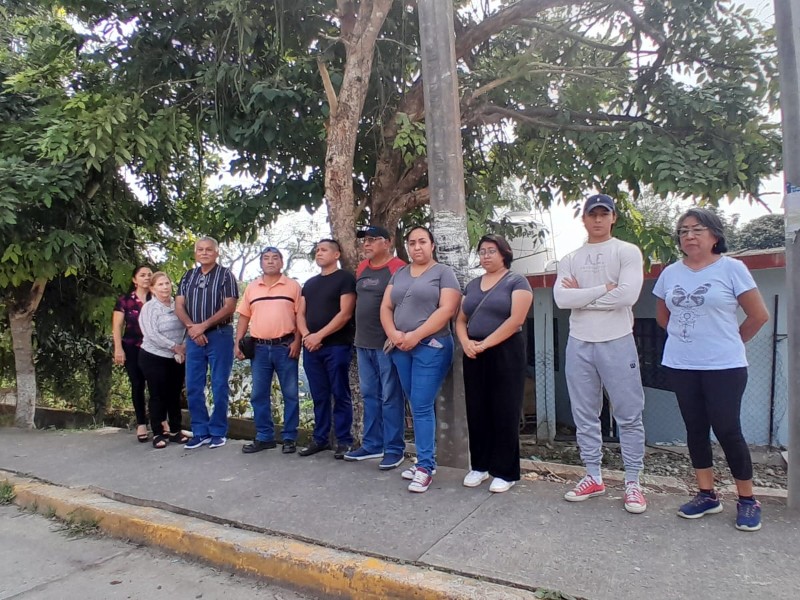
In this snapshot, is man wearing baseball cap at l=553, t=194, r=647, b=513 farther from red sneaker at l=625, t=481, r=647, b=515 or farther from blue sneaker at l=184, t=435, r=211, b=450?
blue sneaker at l=184, t=435, r=211, b=450

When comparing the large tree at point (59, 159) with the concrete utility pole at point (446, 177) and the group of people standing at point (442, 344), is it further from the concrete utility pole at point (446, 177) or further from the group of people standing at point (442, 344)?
the concrete utility pole at point (446, 177)

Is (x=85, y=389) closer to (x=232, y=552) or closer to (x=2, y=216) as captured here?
(x=2, y=216)

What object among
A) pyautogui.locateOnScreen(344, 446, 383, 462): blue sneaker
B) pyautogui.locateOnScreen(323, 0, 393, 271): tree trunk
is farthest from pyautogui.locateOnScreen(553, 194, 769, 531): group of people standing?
pyautogui.locateOnScreen(323, 0, 393, 271): tree trunk

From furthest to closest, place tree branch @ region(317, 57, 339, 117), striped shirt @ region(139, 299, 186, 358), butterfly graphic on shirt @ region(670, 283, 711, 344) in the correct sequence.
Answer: striped shirt @ region(139, 299, 186, 358) < tree branch @ region(317, 57, 339, 117) < butterfly graphic on shirt @ region(670, 283, 711, 344)

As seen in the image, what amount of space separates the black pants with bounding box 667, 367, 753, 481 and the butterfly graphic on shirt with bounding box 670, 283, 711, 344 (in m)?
0.22

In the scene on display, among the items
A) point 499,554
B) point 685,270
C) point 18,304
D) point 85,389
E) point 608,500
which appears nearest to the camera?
point 499,554

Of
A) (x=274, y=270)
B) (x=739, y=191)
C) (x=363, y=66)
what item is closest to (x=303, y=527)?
(x=274, y=270)

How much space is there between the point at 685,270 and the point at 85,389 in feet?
30.0

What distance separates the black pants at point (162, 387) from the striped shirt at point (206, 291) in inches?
23.3

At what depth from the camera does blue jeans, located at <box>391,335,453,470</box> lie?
3.91m

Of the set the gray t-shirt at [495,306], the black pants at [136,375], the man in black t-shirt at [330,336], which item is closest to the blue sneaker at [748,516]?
the gray t-shirt at [495,306]

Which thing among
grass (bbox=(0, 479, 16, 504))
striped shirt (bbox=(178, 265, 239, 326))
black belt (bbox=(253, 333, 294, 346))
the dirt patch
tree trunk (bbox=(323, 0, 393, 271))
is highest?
tree trunk (bbox=(323, 0, 393, 271))

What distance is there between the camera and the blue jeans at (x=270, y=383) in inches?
191

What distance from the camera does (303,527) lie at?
341 centimetres
